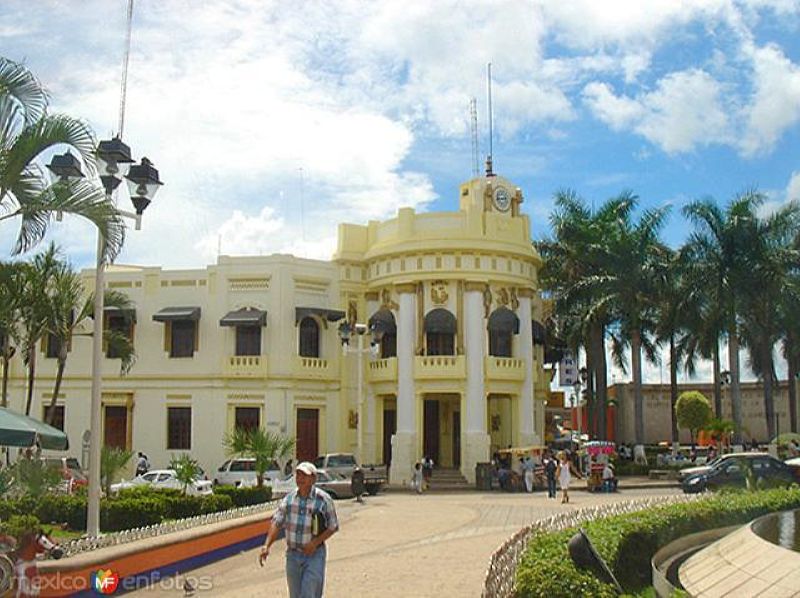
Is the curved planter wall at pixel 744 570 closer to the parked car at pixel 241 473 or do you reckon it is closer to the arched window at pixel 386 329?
the parked car at pixel 241 473

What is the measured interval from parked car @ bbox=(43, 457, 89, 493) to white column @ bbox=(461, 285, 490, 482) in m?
14.5

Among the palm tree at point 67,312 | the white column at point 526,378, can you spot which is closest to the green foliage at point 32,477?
the palm tree at point 67,312

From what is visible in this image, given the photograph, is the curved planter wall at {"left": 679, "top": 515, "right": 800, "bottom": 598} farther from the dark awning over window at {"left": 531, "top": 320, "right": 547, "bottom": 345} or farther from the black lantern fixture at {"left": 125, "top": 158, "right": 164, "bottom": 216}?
the dark awning over window at {"left": 531, "top": 320, "right": 547, "bottom": 345}

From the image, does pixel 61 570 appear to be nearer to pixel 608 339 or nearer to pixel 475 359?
pixel 475 359

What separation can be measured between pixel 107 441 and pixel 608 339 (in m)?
23.4

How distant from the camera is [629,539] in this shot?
12438mm

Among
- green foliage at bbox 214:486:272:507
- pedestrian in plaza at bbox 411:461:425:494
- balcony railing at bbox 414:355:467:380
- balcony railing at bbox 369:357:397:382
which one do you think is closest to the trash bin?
pedestrian in plaza at bbox 411:461:425:494

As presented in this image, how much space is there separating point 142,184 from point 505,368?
25.8 meters

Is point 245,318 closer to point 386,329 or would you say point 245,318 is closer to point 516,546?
point 386,329

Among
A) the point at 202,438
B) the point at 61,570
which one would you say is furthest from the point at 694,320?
the point at 61,570

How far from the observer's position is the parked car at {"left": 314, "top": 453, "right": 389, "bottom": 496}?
3247 cm

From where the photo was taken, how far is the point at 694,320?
39156mm

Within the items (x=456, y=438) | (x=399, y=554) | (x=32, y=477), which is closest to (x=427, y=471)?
(x=456, y=438)

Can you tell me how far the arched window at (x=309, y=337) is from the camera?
3934cm
